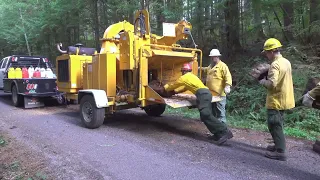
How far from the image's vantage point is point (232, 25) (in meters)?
11.8

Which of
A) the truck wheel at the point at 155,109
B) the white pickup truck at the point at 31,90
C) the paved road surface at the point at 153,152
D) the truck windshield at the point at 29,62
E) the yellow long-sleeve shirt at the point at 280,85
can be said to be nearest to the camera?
the paved road surface at the point at 153,152

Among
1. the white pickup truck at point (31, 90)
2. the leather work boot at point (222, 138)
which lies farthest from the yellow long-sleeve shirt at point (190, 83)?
the white pickup truck at point (31, 90)

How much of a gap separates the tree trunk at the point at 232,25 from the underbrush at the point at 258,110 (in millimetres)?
1515

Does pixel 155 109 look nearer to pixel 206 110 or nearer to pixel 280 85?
pixel 206 110

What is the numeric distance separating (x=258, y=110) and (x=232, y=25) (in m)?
4.47

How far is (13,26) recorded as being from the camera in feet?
78.7

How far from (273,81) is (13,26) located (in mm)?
24628

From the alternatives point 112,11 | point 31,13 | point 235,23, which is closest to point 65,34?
point 31,13

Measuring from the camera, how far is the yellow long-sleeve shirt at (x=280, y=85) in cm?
467

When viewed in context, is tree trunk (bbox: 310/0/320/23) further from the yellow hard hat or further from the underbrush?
the yellow hard hat

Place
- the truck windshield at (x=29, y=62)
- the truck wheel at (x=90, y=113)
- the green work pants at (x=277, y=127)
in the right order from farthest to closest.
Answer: the truck windshield at (x=29, y=62) → the truck wheel at (x=90, y=113) → the green work pants at (x=277, y=127)

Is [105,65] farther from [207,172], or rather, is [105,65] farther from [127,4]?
[127,4]

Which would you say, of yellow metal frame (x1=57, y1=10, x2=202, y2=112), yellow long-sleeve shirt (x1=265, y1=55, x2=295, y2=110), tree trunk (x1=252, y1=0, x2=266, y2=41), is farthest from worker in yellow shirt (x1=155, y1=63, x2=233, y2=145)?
tree trunk (x1=252, y1=0, x2=266, y2=41)

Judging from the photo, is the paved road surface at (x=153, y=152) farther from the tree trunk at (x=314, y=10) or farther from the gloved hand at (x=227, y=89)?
the tree trunk at (x=314, y=10)
